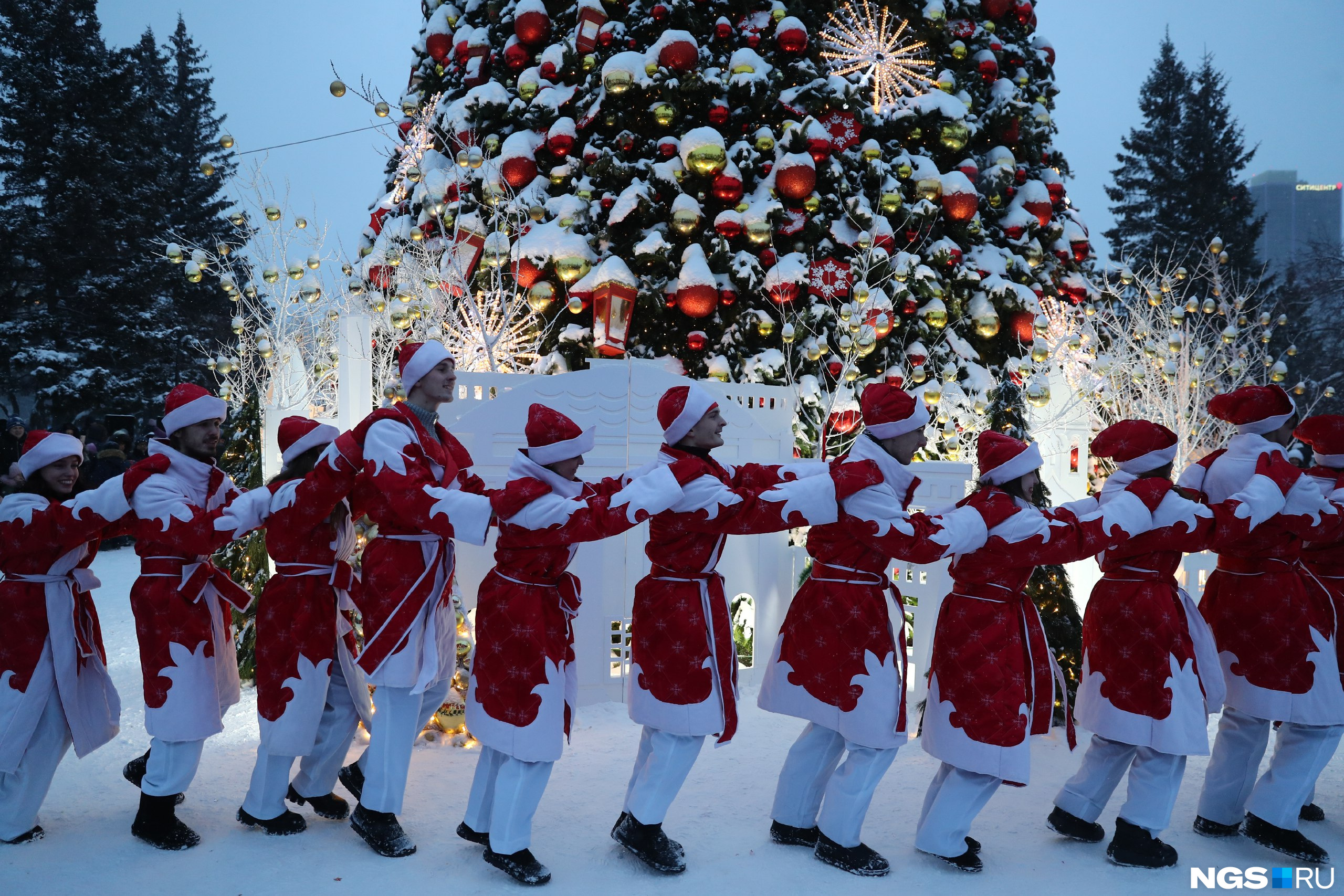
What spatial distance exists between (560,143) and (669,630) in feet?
19.2

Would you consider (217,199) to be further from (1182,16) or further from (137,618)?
(1182,16)

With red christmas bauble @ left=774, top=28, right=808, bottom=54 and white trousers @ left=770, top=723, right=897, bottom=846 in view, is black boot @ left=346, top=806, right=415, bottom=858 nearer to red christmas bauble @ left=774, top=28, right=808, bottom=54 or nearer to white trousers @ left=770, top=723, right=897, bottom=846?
white trousers @ left=770, top=723, right=897, bottom=846

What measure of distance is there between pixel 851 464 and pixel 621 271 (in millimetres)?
4079

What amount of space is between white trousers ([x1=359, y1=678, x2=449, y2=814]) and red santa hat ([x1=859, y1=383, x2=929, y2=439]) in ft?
6.82

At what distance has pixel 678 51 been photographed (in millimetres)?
7512

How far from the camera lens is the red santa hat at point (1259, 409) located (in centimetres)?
376

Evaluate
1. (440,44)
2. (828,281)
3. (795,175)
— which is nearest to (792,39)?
(795,175)

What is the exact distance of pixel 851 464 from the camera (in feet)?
10.9

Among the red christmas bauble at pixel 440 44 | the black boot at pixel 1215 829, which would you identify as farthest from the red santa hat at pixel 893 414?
the red christmas bauble at pixel 440 44

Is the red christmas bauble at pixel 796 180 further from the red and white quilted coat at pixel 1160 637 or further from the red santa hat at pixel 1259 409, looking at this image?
the red and white quilted coat at pixel 1160 637

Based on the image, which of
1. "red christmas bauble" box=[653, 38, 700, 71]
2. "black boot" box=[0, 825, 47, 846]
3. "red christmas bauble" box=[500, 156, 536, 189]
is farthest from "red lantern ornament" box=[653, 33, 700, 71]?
"black boot" box=[0, 825, 47, 846]

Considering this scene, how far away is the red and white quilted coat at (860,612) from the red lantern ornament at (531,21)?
252 inches

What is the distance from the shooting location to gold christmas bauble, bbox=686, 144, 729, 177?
736 cm

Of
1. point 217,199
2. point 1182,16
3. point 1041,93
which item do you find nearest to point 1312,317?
point 1041,93
